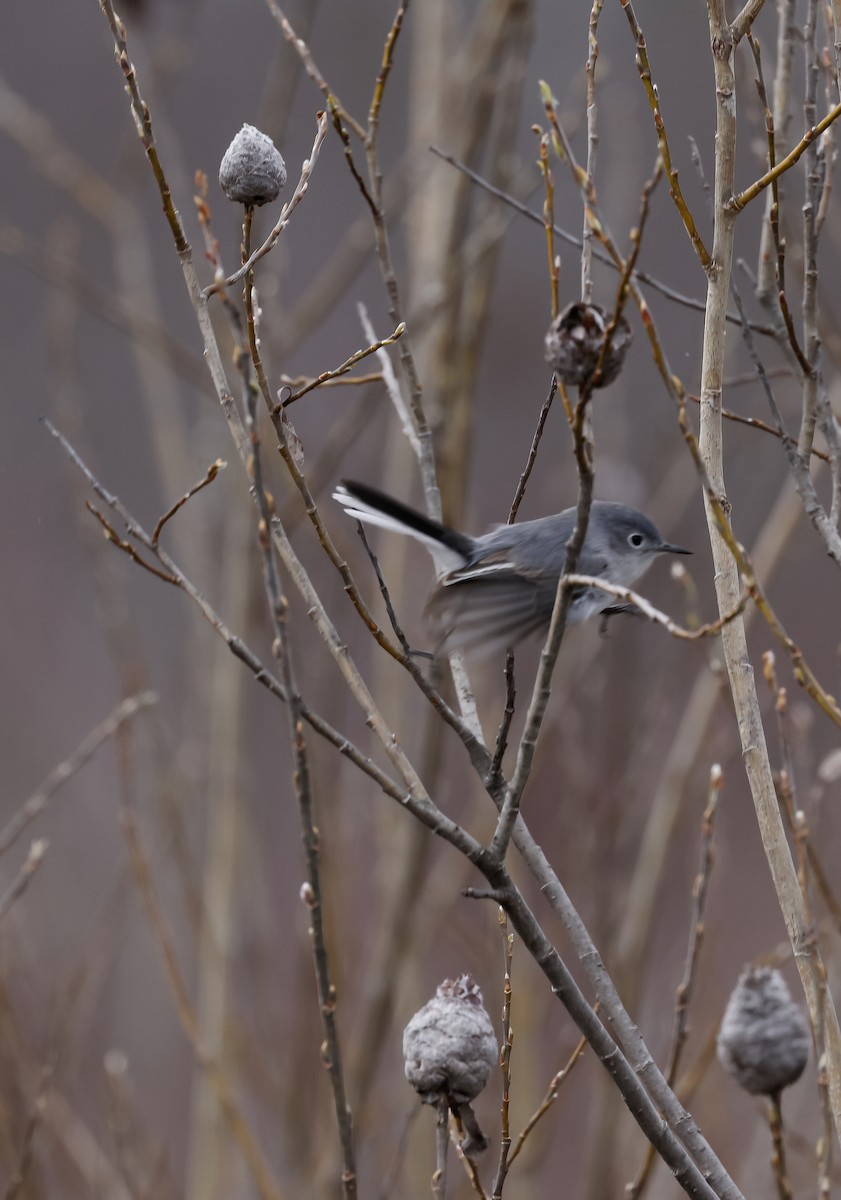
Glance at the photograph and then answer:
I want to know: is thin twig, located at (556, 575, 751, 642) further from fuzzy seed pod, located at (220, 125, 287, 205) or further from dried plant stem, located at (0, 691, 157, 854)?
dried plant stem, located at (0, 691, 157, 854)

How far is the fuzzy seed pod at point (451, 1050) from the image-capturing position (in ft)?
3.50

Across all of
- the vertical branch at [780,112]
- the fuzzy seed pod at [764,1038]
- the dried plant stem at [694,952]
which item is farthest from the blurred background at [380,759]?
the fuzzy seed pod at [764,1038]

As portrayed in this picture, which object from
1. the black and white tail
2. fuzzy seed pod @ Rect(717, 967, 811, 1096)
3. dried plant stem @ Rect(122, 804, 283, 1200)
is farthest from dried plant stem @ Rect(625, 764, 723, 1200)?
dried plant stem @ Rect(122, 804, 283, 1200)

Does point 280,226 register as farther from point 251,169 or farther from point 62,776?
point 62,776

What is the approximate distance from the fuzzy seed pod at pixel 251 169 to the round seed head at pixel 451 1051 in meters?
0.78

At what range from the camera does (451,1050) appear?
1065 mm

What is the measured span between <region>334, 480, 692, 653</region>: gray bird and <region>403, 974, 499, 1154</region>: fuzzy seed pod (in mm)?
374

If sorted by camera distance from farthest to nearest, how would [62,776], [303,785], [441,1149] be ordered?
[62,776], [441,1149], [303,785]

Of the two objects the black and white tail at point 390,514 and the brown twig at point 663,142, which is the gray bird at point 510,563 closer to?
the black and white tail at point 390,514

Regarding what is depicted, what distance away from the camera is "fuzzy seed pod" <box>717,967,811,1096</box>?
1.12 metres

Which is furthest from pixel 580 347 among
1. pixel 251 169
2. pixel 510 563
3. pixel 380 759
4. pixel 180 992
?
pixel 380 759

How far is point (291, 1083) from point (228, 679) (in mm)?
764

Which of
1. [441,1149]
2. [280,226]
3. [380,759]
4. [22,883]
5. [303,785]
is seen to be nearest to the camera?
[303,785]

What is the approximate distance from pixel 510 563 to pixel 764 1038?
698mm
